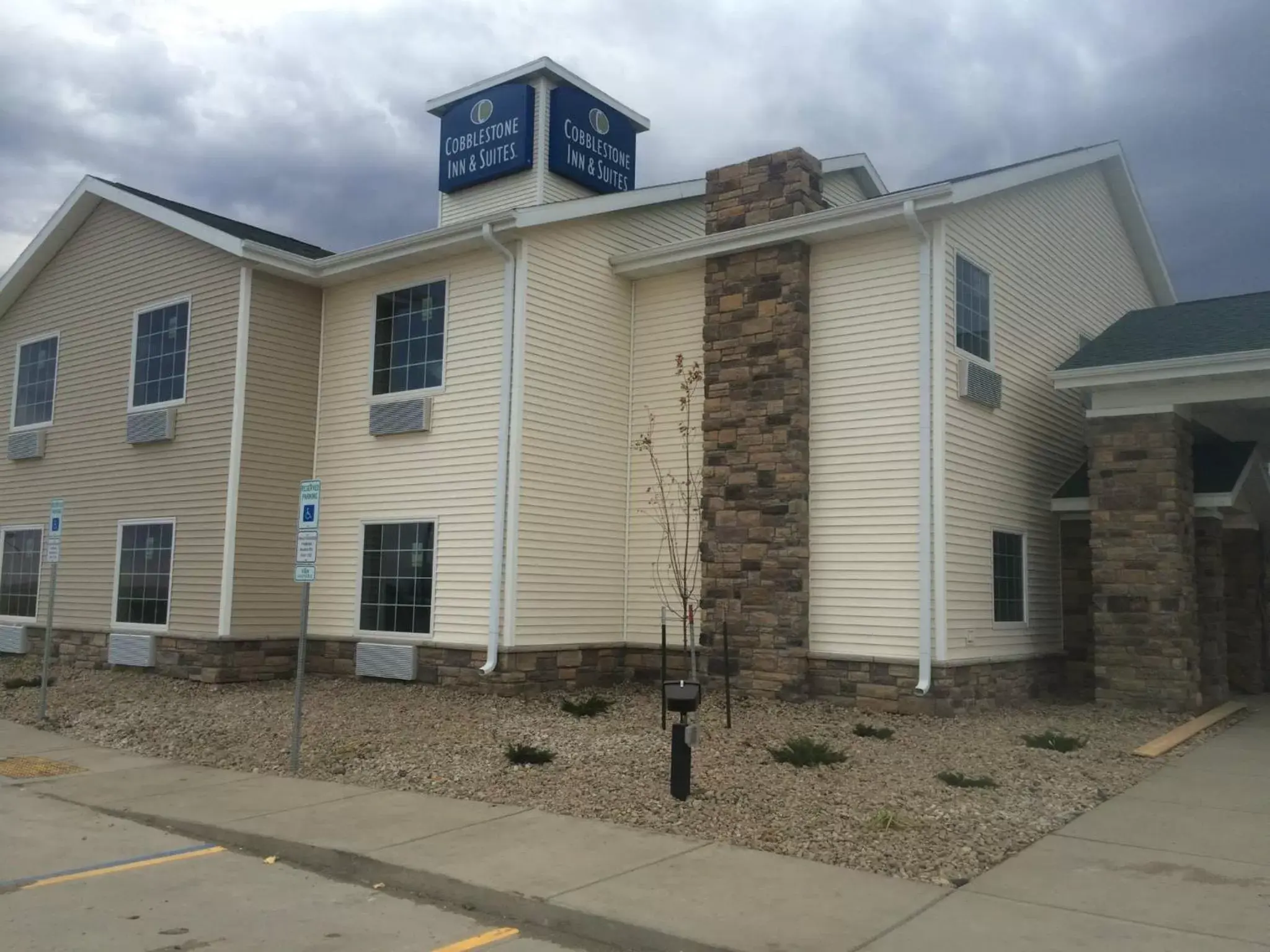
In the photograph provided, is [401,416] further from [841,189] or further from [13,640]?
[13,640]

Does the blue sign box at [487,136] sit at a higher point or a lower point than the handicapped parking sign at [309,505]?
higher

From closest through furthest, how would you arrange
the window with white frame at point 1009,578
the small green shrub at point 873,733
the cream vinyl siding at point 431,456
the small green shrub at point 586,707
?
the small green shrub at point 873,733 → the small green shrub at point 586,707 → the window with white frame at point 1009,578 → the cream vinyl siding at point 431,456

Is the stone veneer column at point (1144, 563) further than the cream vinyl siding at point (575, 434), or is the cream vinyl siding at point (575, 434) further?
the cream vinyl siding at point (575, 434)

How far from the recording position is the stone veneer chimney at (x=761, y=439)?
12.7 meters

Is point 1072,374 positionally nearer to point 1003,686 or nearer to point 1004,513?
point 1004,513

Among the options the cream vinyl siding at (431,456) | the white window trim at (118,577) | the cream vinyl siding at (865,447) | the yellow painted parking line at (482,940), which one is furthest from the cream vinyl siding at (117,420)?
the yellow painted parking line at (482,940)

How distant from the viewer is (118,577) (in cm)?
1620

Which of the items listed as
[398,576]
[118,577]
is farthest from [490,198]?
[118,577]

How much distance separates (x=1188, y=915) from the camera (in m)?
5.77

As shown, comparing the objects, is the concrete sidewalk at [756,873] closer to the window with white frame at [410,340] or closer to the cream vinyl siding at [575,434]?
the cream vinyl siding at [575,434]

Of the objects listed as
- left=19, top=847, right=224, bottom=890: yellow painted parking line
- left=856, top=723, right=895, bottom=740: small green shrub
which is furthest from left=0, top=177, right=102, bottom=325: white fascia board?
left=856, top=723, right=895, bottom=740: small green shrub

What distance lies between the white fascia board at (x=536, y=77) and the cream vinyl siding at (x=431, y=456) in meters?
4.25

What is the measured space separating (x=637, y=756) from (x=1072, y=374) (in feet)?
24.4

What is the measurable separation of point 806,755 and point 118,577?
1157 centimetres
